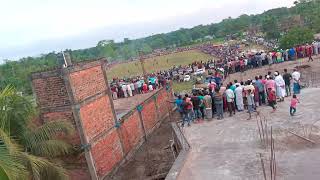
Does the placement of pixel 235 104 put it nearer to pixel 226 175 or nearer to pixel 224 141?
pixel 224 141

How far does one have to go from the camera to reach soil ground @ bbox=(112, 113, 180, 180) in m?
14.9

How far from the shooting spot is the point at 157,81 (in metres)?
29.0

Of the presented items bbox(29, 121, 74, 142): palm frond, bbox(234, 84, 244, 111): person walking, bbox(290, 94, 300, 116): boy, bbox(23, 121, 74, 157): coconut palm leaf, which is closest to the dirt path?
bbox(234, 84, 244, 111): person walking

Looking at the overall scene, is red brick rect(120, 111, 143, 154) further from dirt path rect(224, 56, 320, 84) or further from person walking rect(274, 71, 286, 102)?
dirt path rect(224, 56, 320, 84)

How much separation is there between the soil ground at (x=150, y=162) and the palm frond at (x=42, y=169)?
5156 mm

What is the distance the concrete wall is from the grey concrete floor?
9.54 feet

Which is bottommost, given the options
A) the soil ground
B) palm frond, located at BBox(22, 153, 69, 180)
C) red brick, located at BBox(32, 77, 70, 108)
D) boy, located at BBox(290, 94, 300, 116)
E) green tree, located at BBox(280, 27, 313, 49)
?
the soil ground

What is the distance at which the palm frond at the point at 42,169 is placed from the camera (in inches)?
330

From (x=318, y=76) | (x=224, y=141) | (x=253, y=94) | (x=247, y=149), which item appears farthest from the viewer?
(x=318, y=76)

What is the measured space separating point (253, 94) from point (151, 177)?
16.6ft

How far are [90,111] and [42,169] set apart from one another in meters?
5.44

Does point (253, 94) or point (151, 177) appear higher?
point (253, 94)

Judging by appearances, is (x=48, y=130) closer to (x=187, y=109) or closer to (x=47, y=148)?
(x=47, y=148)

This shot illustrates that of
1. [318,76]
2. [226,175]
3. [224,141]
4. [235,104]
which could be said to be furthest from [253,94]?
[318,76]
